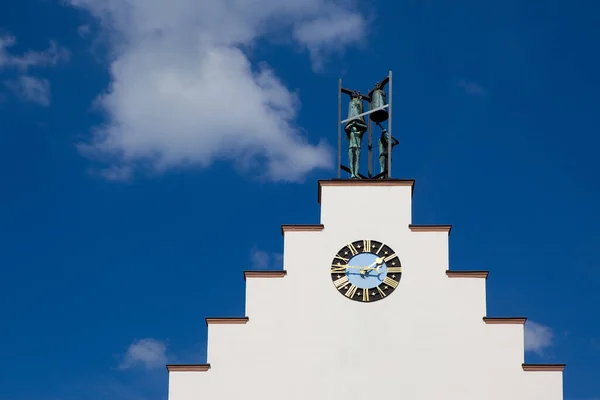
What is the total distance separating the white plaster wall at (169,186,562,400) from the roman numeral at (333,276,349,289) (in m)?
0.18

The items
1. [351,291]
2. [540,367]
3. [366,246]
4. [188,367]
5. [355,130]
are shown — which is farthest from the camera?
[355,130]

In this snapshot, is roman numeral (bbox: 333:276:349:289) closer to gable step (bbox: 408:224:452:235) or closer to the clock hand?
the clock hand

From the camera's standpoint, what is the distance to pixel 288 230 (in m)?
33.3

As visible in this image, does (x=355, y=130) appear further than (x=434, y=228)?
Yes

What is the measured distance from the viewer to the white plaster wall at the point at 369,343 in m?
31.5

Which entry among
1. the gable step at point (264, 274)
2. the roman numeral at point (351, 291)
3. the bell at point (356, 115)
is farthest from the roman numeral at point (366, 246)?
the bell at point (356, 115)

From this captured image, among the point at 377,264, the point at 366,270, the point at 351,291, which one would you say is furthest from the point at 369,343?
the point at 377,264

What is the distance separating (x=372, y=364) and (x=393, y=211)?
431cm

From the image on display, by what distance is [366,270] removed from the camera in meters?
32.8

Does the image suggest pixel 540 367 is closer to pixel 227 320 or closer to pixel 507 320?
pixel 507 320

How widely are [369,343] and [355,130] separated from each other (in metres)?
6.78

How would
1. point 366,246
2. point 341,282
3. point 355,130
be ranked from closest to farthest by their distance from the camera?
point 341,282 → point 366,246 → point 355,130

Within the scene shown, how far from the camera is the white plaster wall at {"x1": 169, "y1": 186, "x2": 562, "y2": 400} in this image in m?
31.5

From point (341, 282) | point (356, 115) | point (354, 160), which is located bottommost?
point (341, 282)
